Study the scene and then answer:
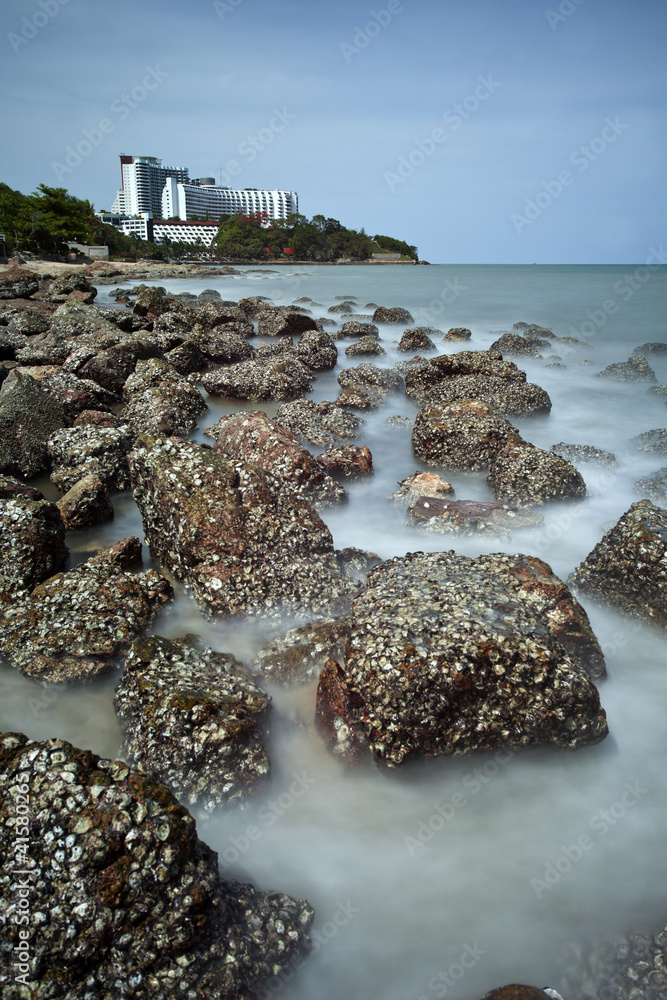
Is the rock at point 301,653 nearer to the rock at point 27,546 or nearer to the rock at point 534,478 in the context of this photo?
the rock at point 27,546

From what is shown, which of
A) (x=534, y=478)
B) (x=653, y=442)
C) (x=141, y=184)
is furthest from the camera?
(x=141, y=184)

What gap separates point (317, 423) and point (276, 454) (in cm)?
328

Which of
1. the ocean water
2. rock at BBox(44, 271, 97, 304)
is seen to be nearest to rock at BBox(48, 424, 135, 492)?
the ocean water

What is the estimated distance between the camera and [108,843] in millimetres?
2574

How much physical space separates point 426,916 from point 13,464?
764 centimetres

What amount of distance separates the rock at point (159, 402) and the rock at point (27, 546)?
12.4ft

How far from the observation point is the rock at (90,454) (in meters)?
7.91

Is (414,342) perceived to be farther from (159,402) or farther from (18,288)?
(18,288)

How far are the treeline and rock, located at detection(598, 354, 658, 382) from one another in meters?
113

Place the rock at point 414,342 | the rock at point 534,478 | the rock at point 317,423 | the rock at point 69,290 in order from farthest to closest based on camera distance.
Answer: the rock at point 69,290 → the rock at point 414,342 → the rock at point 317,423 → the rock at point 534,478

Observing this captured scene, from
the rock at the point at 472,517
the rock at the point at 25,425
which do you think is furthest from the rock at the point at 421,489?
the rock at the point at 25,425

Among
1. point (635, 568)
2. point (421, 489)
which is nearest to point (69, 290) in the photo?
point (421, 489)

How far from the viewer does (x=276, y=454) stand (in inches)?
282

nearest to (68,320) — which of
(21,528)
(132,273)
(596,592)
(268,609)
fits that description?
(21,528)
